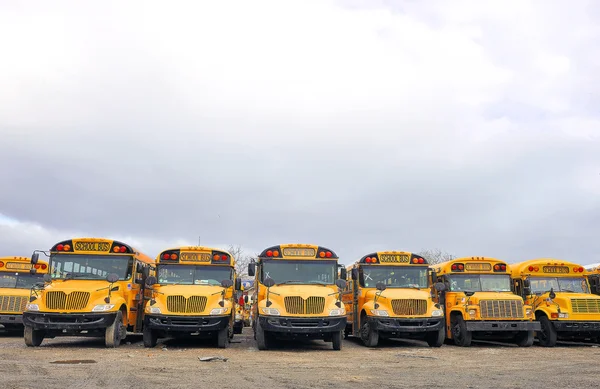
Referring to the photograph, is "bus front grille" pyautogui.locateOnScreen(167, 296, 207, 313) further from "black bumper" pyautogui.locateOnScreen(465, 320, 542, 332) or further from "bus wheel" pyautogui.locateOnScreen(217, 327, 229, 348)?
"black bumper" pyautogui.locateOnScreen(465, 320, 542, 332)

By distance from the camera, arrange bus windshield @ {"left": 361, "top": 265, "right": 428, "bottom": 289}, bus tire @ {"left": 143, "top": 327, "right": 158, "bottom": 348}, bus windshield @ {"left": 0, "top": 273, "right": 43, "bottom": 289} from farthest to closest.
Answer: bus windshield @ {"left": 0, "top": 273, "right": 43, "bottom": 289} → bus windshield @ {"left": 361, "top": 265, "right": 428, "bottom": 289} → bus tire @ {"left": 143, "top": 327, "right": 158, "bottom": 348}

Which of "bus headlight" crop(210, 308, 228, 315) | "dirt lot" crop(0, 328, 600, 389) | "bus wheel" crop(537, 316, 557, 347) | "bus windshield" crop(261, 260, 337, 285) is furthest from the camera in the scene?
"bus wheel" crop(537, 316, 557, 347)

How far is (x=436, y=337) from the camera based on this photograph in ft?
52.9

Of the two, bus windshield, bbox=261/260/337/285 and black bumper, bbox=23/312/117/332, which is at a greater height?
bus windshield, bbox=261/260/337/285

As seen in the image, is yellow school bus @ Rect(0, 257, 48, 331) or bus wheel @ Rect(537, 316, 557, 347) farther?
yellow school bus @ Rect(0, 257, 48, 331)

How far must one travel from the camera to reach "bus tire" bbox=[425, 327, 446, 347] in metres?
16.0

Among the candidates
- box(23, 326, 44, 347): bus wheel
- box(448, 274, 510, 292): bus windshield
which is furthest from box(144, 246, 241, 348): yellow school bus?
box(448, 274, 510, 292): bus windshield

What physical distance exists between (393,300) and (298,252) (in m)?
2.89

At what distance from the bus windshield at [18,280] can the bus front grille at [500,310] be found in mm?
14250

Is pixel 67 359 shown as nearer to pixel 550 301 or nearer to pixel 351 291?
pixel 351 291

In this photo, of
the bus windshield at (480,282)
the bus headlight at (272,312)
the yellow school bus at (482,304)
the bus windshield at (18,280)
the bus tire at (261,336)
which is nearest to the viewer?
the bus headlight at (272,312)

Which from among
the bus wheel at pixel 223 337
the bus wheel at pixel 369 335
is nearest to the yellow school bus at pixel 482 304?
the bus wheel at pixel 369 335

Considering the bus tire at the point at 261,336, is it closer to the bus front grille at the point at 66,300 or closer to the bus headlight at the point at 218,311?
the bus headlight at the point at 218,311

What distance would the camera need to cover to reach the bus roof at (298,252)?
52.3 feet
